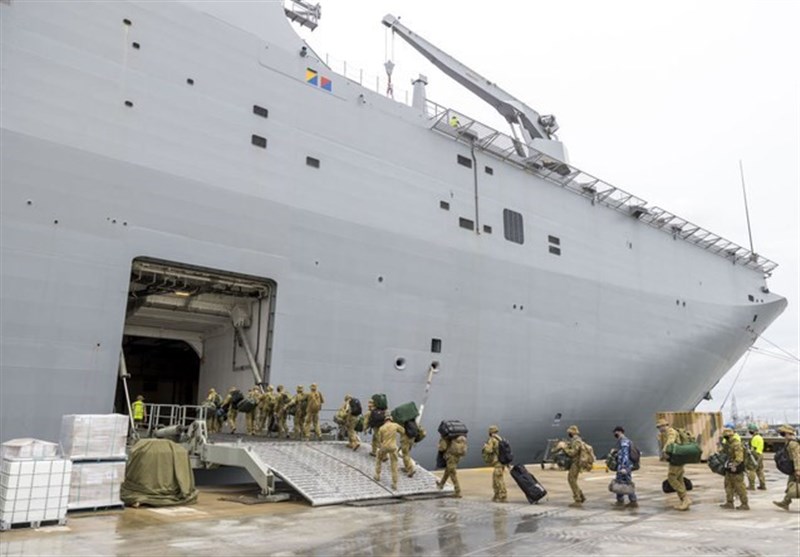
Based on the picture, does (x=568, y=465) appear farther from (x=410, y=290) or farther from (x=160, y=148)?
(x=160, y=148)

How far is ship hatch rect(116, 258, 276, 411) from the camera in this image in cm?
1166

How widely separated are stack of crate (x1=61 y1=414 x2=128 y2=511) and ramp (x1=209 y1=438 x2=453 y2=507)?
1.80m

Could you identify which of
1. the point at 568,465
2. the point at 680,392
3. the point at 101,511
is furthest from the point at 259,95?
the point at 680,392

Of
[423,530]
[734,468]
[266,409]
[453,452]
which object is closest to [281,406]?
[266,409]

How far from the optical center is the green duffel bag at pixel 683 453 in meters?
7.91

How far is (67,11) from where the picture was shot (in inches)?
409

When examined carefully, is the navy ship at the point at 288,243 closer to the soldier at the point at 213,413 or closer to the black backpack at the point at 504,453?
the soldier at the point at 213,413

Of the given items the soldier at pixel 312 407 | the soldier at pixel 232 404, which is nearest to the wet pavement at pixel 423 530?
the soldier at pixel 312 407

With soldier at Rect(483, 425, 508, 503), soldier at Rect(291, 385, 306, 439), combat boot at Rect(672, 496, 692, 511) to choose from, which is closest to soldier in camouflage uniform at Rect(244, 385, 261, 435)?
soldier at Rect(291, 385, 306, 439)

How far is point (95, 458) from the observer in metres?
7.34

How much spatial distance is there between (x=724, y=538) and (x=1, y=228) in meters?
10.7

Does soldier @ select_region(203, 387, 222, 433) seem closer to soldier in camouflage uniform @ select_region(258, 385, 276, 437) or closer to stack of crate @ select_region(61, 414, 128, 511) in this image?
soldier in camouflage uniform @ select_region(258, 385, 276, 437)

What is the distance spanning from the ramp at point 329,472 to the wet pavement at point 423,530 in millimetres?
280

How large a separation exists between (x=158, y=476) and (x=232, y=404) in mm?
4141
